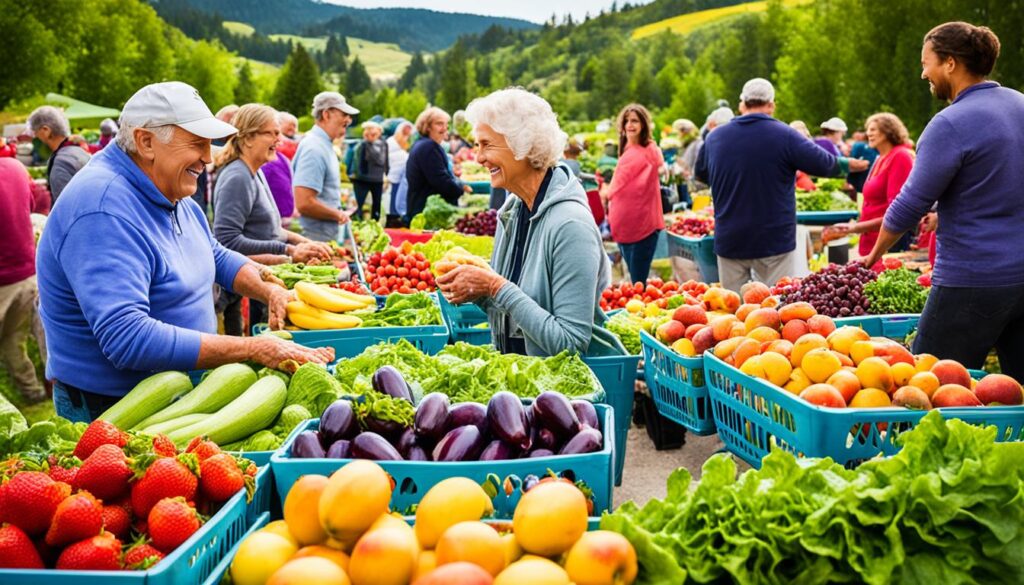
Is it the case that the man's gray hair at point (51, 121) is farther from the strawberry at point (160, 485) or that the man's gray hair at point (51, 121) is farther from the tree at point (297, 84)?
the tree at point (297, 84)

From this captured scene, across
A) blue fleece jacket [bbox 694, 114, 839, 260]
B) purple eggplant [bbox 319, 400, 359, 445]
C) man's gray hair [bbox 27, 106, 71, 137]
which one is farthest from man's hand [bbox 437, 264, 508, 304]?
man's gray hair [bbox 27, 106, 71, 137]

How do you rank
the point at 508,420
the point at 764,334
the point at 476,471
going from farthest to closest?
1. the point at 764,334
2. the point at 508,420
3. the point at 476,471

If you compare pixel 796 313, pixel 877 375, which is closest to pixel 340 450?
pixel 877 375

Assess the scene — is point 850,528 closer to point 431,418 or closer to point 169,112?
point 431,418

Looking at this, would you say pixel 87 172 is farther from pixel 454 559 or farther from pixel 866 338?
pixel 866 338

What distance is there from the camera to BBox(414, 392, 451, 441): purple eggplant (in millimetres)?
2268

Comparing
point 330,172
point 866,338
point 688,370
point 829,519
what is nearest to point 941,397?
point 866,338

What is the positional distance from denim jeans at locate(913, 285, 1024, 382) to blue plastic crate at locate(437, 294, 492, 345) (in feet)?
7.77

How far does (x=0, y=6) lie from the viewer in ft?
134

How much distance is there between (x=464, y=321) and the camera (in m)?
5.19

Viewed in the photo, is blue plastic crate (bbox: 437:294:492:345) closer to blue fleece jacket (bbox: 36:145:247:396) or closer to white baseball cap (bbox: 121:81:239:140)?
blue fleece jacket (bbox: 36:145:247:396)

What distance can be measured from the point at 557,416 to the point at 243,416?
1.09 meters

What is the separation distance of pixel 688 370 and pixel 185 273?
2269mm

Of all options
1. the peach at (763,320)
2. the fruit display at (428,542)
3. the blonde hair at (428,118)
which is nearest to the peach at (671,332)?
the peach at (763,320)
